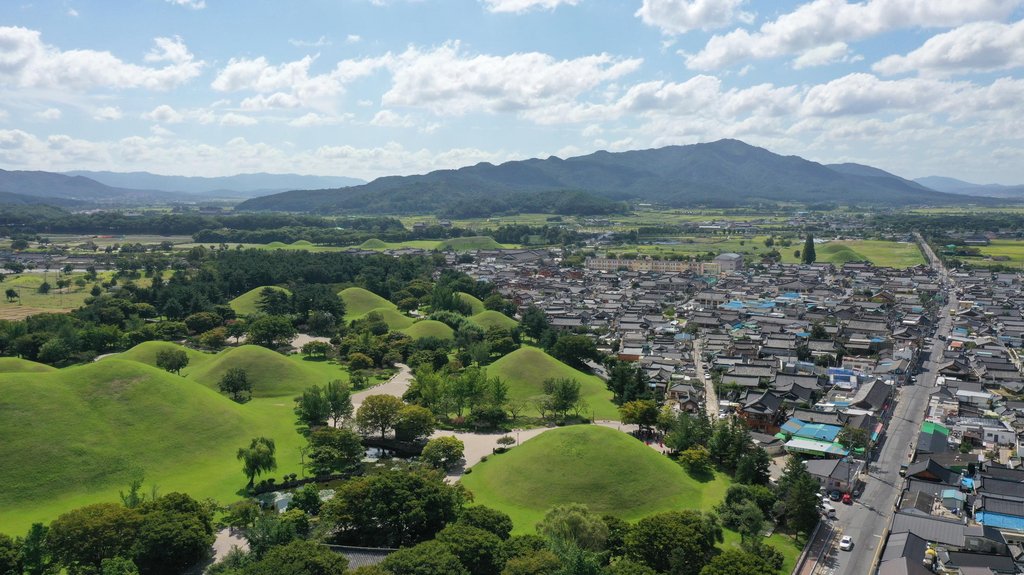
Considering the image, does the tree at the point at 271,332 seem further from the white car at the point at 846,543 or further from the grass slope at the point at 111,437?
the white car at the point at 846,543

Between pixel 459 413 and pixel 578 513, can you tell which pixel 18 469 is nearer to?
pixel 459 413

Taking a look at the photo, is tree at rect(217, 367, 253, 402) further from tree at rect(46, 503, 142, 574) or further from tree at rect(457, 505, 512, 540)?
tree at rect(457, 505, 512, 540)

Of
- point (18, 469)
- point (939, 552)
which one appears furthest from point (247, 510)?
point (939, 552)

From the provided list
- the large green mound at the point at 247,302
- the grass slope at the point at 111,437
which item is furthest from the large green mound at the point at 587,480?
the large green mound at the point at 247,302

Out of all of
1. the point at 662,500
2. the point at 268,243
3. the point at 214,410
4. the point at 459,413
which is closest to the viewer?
the point at 662,500

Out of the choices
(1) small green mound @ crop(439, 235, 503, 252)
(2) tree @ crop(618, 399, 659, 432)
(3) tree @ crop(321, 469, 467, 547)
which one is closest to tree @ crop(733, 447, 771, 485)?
Result: (2) tree @ crop(618, 399, 659, 432)
